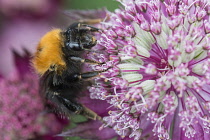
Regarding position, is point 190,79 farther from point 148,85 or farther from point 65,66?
point 65,66

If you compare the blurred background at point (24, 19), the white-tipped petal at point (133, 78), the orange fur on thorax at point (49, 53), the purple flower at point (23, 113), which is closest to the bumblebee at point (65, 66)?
the orange fur on thorax at point (49, 53)

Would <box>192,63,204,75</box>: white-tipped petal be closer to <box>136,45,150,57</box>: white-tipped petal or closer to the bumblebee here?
<box>136,45,150,57</box>: white-tipped petal

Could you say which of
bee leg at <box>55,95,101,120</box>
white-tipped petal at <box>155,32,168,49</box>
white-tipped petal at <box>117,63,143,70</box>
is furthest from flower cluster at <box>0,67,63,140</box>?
white-tipped petal at <box>155,32,168,49</box>

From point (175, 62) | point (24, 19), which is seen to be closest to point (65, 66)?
point (175, 62)

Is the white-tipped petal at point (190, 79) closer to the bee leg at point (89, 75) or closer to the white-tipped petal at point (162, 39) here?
the white-tipped petal at point (162, 39)

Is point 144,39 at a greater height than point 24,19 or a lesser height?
lesser

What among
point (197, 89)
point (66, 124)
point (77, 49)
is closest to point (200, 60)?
point (197, 89)
